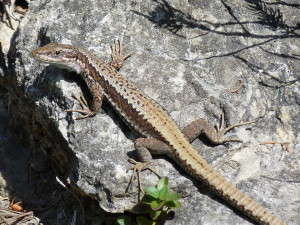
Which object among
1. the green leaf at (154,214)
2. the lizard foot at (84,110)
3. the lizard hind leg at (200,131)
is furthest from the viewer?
the lizard foot at (84,110)

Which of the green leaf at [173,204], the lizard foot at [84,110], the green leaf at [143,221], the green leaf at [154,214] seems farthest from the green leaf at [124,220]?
the lizard foot at [84,110]

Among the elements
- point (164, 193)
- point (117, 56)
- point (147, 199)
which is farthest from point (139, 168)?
point (117, 56)

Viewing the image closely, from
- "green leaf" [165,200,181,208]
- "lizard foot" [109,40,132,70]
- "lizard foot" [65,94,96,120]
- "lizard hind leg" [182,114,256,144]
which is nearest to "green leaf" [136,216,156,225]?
"green leaf" [165,200,181,208]

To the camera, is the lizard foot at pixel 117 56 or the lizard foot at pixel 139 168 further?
the lizard foot at pixel 117 56

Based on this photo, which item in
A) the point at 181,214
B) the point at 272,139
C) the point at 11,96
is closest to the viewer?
the point at 181,214

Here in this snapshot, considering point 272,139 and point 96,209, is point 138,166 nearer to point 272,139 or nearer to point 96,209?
point 96,209

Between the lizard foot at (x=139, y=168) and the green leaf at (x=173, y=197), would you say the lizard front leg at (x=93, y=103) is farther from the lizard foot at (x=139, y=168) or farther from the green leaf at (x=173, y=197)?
the green leaf at (x=173, y=197)

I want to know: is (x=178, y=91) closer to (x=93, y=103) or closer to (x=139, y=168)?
(x=93, y=103)

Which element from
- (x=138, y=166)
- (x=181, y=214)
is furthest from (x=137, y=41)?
(x=181, y=214)
